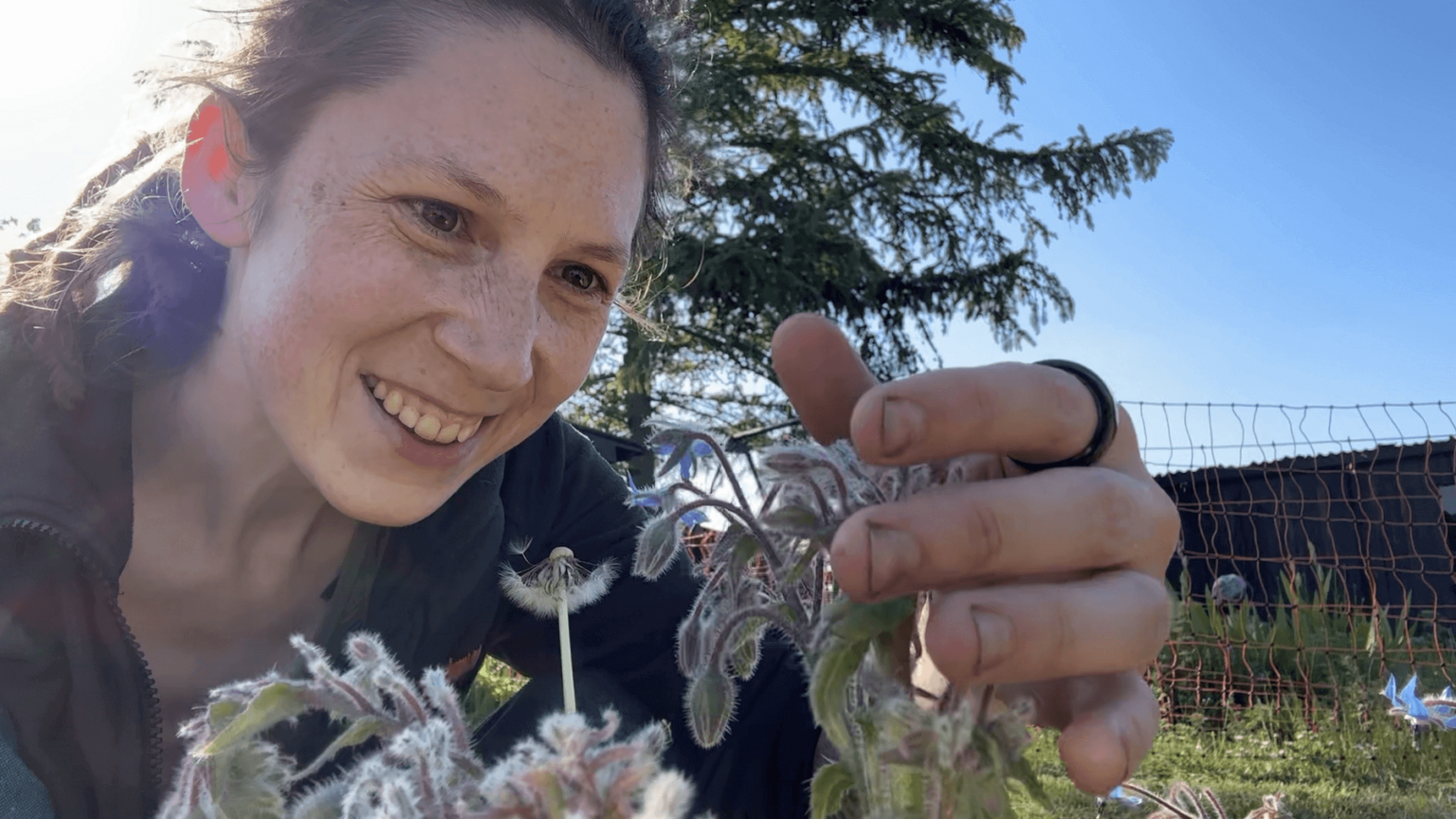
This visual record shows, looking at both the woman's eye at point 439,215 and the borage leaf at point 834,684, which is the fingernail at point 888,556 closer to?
the borage leaf at point 834,684

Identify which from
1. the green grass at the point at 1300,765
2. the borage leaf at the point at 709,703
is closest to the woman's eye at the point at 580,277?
the borage leaf at the point at 709,703

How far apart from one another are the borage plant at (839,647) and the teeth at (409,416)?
570mm

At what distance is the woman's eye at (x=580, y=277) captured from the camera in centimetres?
152

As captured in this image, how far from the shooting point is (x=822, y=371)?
0.95m

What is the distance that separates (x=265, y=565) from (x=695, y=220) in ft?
44.2

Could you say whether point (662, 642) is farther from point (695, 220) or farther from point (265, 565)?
point (695, 220)

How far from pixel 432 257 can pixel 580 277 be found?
0.26 meters

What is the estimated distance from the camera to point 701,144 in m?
2.47

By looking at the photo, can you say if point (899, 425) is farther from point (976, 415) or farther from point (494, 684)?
point (494, 684)

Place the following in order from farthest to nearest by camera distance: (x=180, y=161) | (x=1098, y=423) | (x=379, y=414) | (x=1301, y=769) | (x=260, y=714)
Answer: (x=1301, y=769), (x=180, y=161), (x=379, y=414), (x=1098, y=423), (x=260, y=714)

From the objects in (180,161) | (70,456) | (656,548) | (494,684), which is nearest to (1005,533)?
(656,548)

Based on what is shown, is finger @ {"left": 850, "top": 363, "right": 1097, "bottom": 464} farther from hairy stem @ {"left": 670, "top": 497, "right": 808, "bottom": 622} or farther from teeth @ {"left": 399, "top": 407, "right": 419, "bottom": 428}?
teeth @ {"left": 399, "top": 407, "right": 419, "bottom": 428}

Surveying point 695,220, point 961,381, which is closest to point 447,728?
point 961,381

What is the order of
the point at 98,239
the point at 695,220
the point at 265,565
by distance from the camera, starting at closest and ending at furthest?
the point at 98,239 < the point at 265,565 < the point at 695,220
